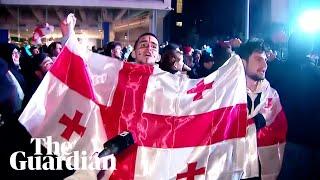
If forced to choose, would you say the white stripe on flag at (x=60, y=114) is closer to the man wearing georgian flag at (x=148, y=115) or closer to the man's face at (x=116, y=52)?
the man wearing georgian flag at (x=148, y=115)

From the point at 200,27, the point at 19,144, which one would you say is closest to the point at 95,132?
the point at 19,144

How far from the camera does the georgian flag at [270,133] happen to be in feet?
13.4

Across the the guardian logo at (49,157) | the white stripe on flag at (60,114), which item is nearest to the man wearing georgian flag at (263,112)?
the white stripe on flag at (60,114)

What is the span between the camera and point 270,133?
420 cm

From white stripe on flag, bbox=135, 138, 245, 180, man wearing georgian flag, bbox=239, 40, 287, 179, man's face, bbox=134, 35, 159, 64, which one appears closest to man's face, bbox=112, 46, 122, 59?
man's face, bbox=134, 35, 159, 64

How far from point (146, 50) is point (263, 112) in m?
1.30

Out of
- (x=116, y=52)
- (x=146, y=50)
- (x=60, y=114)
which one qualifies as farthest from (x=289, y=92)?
(x=116, y=52)

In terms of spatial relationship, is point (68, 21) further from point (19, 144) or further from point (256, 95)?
point (256, 95)

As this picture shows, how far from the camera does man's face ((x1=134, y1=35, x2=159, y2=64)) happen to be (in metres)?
4.42

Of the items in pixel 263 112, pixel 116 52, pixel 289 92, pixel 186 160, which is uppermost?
pixel 116 52

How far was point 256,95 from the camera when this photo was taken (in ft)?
13.1

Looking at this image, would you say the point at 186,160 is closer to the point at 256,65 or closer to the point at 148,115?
the point at 148,115

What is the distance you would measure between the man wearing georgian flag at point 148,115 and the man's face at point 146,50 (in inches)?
17.2

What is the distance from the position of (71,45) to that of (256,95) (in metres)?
1.70
